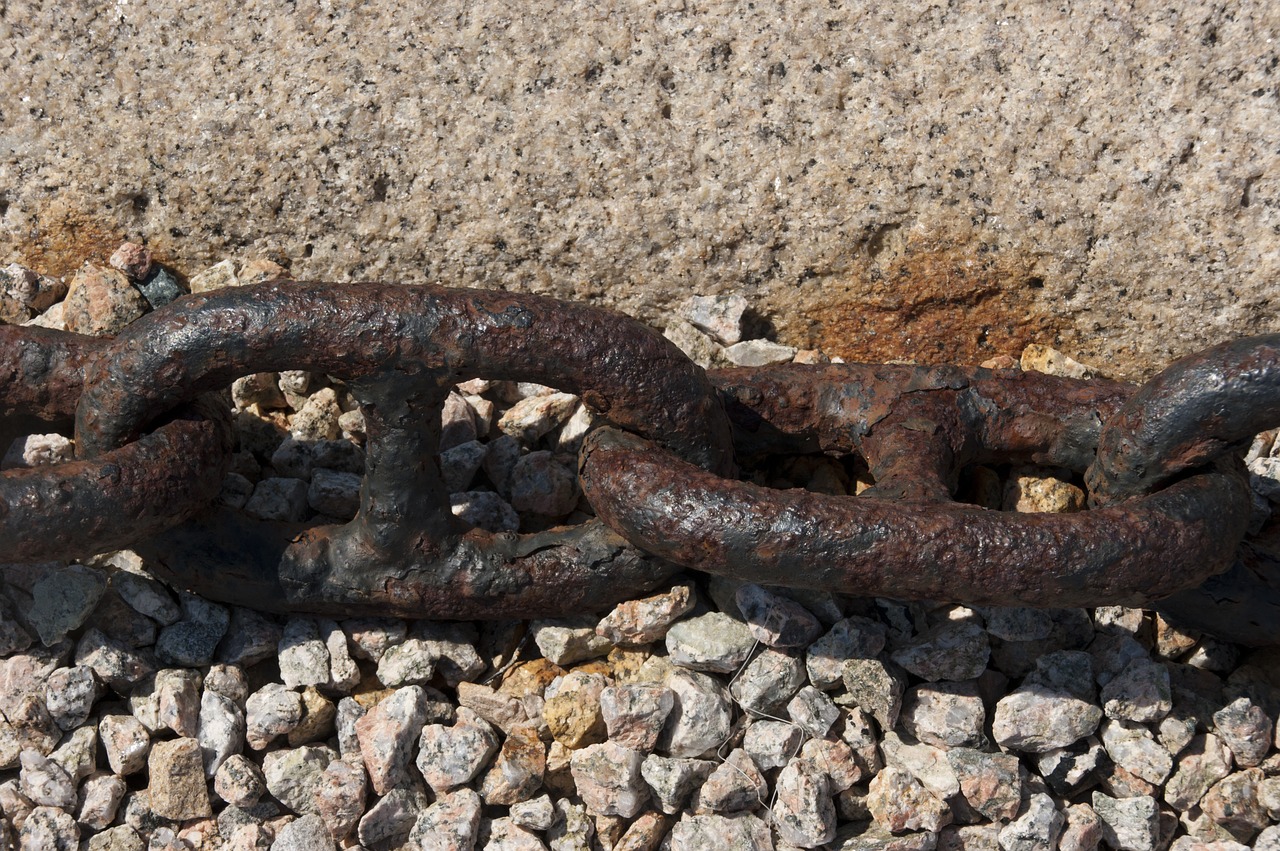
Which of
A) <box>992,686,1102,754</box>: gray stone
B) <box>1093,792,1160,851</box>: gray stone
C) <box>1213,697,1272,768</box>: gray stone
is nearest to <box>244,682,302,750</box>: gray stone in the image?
<box>992,686,1102,754</box>: gray stone

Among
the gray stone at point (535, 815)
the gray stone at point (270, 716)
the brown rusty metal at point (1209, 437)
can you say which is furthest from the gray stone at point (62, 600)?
the brown rusty metal at point (1209, 437)

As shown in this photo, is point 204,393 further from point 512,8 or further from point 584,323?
point 512,8

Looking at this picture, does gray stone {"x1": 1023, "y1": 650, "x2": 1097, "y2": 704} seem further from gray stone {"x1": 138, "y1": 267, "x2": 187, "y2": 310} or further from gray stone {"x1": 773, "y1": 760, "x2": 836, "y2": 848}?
gray stone {"x1": 138, "y1": 267, "x2": 187, "y2": 310}

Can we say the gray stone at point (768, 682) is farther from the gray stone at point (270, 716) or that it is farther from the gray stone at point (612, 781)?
the gray stone at point (270, 716)

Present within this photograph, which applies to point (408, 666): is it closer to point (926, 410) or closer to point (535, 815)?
point (535, 815)

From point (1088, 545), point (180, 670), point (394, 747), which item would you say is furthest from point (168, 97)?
point (1088, 545)

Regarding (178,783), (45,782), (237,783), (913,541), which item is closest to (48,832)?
(45,782)
